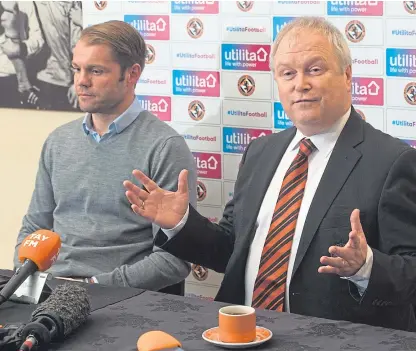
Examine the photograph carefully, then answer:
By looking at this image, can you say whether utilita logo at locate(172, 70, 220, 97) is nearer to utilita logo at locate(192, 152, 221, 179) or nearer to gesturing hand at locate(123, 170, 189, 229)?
utilita logo at locate(192, 152, 221, 179)

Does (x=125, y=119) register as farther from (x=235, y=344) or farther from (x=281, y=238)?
(x=235, y=344)

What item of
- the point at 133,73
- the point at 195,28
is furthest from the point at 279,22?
the point at 133,73

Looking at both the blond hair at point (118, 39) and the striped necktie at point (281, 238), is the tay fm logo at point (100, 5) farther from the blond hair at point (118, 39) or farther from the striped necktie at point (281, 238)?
the striped necktie at point (281, 238)

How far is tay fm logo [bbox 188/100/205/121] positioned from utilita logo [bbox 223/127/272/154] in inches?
5.3

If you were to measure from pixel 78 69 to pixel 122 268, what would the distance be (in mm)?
828

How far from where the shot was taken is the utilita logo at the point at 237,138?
135 inches

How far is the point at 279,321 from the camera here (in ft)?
6.66

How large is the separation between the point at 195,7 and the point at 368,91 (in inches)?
33.3

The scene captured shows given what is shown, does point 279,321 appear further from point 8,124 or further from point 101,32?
point 8,124

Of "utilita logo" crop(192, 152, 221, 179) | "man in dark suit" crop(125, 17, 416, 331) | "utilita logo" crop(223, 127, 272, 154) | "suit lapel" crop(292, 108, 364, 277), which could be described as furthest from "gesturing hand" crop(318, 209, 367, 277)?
"utilita logo" crop(192, 152, 221, 179)

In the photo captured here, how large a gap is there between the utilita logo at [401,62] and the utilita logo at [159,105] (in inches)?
39.9

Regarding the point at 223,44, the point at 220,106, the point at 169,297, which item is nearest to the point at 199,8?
the point at 223,44

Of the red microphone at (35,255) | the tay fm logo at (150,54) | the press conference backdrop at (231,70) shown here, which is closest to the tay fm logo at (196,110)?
the press conference backdrop at (231,70)

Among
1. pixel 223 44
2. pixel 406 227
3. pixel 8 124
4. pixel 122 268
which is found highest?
pixel 223 44
